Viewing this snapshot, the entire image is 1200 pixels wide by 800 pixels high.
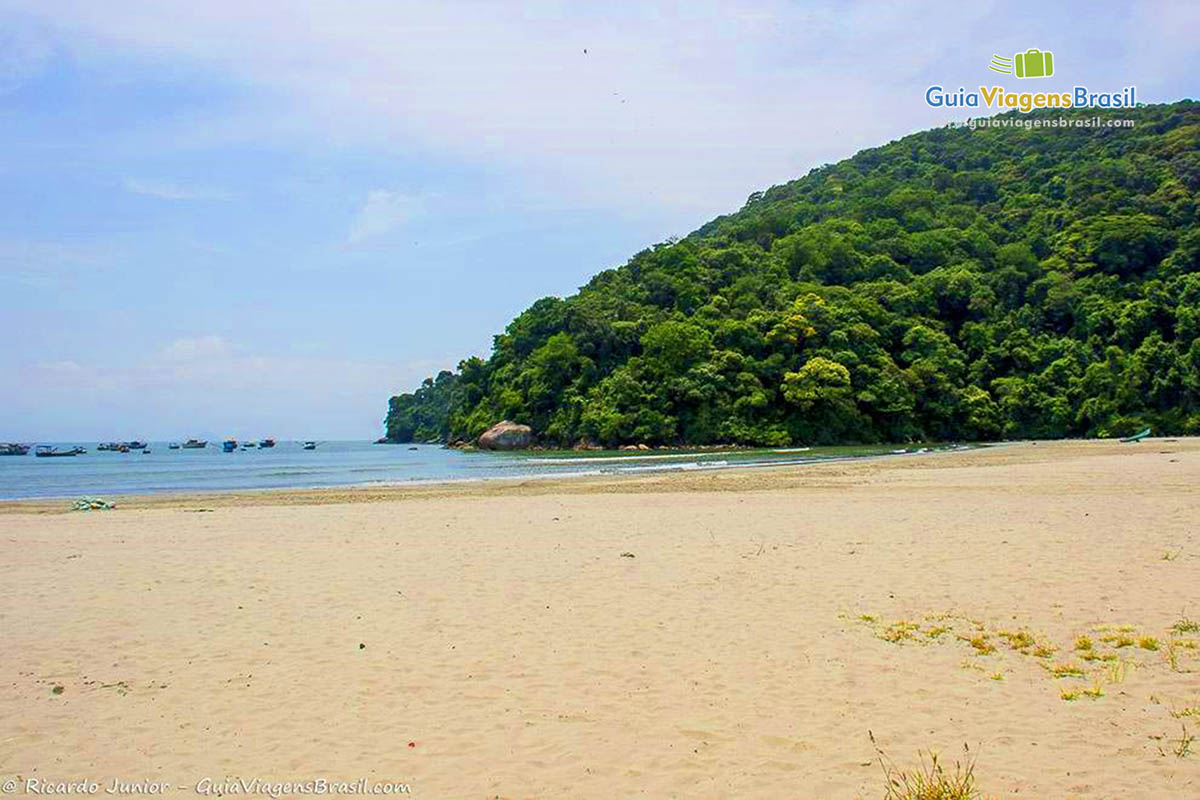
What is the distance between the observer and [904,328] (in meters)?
79.2

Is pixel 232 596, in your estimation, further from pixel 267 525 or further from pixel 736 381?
pixel 736 381

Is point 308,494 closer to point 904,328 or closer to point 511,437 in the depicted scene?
point 511,437

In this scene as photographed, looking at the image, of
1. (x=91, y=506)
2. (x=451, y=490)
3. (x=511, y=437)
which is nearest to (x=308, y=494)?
(x=451, y=490)

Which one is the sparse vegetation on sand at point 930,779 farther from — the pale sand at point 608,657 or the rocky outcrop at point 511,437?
the rocky outcrop at point 511,437

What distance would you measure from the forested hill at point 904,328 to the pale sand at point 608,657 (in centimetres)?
5805

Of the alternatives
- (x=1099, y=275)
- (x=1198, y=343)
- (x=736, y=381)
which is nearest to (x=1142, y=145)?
(x=1099, y=275)

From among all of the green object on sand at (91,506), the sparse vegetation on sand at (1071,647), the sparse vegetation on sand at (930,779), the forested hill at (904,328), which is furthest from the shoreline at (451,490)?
the forested hill at (904,328)

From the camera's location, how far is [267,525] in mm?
18375

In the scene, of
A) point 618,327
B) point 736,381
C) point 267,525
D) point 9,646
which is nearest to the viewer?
point 9,646

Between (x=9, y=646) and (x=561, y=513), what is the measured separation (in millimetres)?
12165

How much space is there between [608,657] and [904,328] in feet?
257

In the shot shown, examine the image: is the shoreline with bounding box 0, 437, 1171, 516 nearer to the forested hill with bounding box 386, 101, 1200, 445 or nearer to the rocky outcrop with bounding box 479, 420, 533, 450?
the forested hill with bounding box 386, 101, 1200, 445

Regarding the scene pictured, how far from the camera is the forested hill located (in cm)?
6944

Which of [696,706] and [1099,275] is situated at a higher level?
[1099,275]
